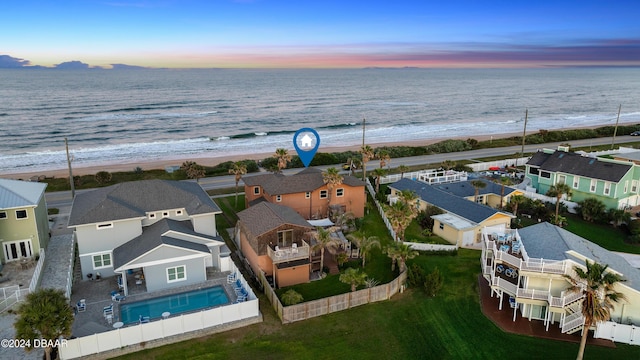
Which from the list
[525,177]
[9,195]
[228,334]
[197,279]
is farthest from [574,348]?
[9,195]

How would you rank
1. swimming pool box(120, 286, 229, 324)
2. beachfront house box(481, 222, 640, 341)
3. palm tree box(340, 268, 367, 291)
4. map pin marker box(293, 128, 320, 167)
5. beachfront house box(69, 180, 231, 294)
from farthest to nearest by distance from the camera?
map pin marker box(293, 128, 320, 167) < beachfront house box(69, 180, 231, 294) < palm tree box(340, 268, 367, 291) < swimming pool box(120, 286, 229, 324) < beachfront house box(481, 222, 640, 341)

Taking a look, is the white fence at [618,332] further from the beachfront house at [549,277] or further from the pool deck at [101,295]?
the pool deck at [101,295]

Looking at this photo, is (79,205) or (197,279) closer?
(197,279)

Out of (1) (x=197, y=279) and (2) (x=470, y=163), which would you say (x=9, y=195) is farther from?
(2) (x=470, y=163)

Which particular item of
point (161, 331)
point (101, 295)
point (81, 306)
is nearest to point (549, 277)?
point (161, 331)

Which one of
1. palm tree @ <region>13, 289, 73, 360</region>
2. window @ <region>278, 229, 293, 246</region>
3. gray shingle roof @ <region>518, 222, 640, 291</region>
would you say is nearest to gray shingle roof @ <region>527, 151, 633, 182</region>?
gray shingle roof @ <region>518, 222, 640, 291</region>

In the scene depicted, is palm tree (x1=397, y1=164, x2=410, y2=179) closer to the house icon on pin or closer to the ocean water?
the house icon on pin
